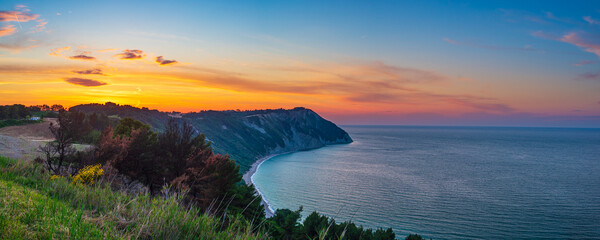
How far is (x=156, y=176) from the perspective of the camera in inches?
1289

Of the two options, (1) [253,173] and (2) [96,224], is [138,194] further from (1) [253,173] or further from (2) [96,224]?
(1) [253,173]

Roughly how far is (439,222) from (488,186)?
39937 millimetres

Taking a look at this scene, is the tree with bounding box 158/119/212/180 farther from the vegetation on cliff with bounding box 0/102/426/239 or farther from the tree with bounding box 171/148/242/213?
the tree with bounding box 171/148/242/213

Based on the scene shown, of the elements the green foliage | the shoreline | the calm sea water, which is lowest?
the shoreline

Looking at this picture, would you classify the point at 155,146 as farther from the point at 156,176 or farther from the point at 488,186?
the point at 488,186

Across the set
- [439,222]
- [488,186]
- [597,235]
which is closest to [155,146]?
[439,222]

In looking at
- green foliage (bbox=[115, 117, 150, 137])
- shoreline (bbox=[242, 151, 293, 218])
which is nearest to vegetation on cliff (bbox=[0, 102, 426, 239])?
green foliage (bbox=[115, 117, 150, 137])

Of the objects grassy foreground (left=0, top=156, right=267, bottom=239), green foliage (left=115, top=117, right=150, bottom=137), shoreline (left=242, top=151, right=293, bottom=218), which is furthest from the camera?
shoreline (left=242, top=151, right=293, bottom=218)

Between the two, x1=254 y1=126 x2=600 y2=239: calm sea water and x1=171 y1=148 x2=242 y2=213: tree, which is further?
x1=254 y1=126 x2=600 y2=239: calm sea water

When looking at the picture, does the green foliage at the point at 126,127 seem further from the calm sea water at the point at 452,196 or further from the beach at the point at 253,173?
the calm sea water at the point at 452,196

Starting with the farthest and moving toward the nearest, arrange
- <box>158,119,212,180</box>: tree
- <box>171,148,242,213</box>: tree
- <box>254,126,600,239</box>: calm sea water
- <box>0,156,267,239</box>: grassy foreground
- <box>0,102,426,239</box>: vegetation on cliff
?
<box>254,126,600,239</box>: calm sea water, <box>158,119,212,180</box>: tree, <box>171,148,242,213</box>: tree, <box>0,102,426,239</box>: vegetation on cliff, <box>0,156,267,239</box>: grassy foreground

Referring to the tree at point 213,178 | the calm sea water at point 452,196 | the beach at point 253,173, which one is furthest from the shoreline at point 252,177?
the tree at point 213,178

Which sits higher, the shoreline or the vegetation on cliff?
the vegetation on cliff

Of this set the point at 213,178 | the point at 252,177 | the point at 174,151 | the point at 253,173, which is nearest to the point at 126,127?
the point at 174,151
